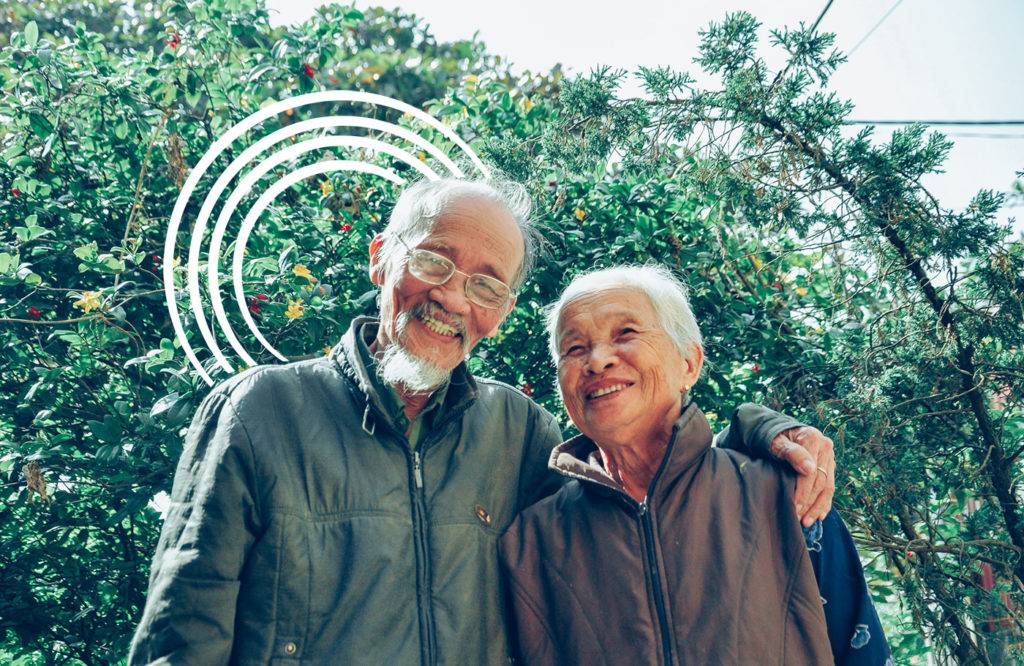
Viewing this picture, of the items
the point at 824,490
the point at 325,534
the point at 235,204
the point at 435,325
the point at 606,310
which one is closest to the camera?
the point at 325,534

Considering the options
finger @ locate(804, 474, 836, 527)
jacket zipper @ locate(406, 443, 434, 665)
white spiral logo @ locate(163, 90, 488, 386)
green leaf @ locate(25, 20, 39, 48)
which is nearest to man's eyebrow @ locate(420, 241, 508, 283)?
jacket zipper @ locate(406, 443, 434, 665)

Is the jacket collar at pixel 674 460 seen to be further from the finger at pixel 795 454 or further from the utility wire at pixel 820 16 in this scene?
the utility wire at pixel 820 16

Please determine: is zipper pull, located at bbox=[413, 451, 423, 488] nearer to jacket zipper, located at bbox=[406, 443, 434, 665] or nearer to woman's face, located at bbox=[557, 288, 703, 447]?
jacket zipper, located at bbox=[406, 443, 434, 665]

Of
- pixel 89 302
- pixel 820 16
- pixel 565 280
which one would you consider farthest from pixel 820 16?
pixel 89 302

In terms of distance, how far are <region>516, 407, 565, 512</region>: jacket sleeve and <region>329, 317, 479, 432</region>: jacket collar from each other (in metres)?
0.30

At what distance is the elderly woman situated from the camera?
6.52 feet

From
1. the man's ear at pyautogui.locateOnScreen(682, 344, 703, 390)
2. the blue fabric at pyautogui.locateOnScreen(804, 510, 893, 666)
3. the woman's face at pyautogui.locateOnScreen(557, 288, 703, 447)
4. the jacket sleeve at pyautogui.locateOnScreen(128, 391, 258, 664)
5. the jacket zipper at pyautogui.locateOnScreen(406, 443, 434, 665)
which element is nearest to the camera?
the jacket sleeve at pyautogui.locateOnScreen(128, 391, 258, 664)

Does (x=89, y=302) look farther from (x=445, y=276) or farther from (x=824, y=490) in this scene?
(x=824, y=490)

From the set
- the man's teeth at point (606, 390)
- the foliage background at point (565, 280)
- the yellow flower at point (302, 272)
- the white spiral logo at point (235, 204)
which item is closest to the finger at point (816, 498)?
the man's teeth at point (606, 390)

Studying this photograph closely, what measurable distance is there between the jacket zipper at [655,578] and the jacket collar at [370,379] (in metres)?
0.51

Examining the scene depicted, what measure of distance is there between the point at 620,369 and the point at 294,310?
129 cm

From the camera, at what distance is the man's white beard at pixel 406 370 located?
7.02 ft

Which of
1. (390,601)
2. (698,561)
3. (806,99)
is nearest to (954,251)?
(806,99)

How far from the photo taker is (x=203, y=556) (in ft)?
6.04
